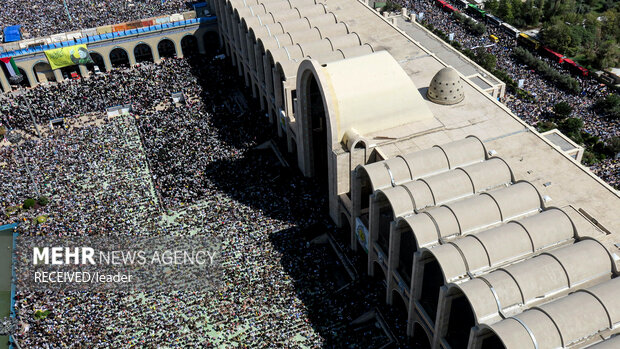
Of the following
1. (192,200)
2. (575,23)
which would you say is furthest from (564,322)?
(575,23)

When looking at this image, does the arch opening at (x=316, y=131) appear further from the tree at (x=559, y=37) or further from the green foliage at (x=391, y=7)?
the tree at (x=559, y=37)

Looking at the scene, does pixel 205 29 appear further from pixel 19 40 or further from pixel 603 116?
pixel 603 116

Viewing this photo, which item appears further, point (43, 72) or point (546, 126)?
point (43, 72)

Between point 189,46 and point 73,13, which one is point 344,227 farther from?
point 73,13

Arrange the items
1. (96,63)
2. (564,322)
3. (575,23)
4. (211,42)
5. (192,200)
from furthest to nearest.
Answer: (211,42), (575,23), (96,63), (192,200), (564,322)

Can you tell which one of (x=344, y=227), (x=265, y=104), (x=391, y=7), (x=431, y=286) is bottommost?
(x=344, y=227)

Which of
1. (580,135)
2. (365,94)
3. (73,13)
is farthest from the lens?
(73,13)
